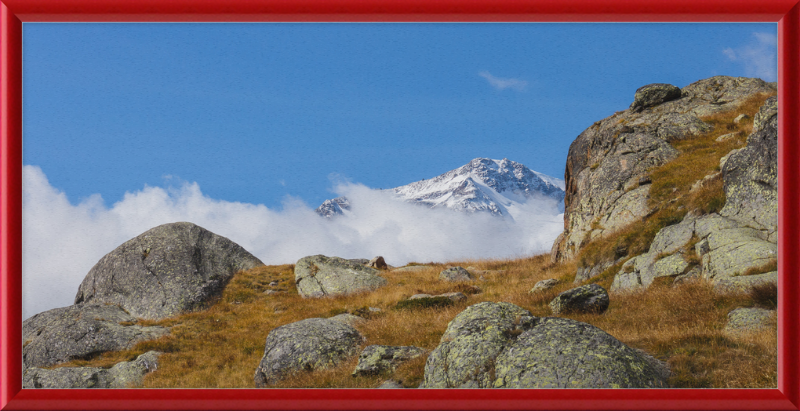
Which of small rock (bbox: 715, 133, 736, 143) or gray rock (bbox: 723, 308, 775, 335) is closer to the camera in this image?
gray rock (bbox: 723, 308, 775, 335)

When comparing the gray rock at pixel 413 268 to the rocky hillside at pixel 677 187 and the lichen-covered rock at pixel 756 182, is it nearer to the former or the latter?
the rocky hillside at pixel 677 187

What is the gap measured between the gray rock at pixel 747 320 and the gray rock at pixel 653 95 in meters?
30.4

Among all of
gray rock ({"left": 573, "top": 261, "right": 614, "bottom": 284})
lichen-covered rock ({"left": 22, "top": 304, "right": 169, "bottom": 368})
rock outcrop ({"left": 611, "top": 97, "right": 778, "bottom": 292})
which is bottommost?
lichen-covered rock ({"left": 22, "top": 304, "right": 169, "bottom": 368})

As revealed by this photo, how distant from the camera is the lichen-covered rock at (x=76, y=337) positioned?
23.9 m

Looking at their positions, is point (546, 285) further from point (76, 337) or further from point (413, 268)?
point (76, 337)

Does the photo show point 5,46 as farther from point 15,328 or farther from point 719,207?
point 719,207

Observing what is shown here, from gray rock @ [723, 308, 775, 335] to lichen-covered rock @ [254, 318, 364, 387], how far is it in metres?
11.1

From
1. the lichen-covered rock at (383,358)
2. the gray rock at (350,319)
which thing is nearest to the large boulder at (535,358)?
the lichen-covered rock at (383,358)

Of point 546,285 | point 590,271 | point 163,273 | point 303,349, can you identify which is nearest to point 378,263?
point 163,273

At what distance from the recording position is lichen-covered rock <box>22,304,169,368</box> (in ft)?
78.3

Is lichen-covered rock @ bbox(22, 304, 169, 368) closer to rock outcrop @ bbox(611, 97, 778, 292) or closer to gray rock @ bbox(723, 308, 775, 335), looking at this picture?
rock outcrop @ bbox(611, 97, 778, 292)

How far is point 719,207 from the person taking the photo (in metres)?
19.6

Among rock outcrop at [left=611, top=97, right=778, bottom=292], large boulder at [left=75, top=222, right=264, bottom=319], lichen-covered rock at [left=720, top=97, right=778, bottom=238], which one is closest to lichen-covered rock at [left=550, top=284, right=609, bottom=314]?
rock outcrop at [left=611, top=97, right=778, bottom=292]

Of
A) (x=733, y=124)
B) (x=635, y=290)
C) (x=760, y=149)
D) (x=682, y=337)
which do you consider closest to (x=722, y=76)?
(x=733, y=124)
